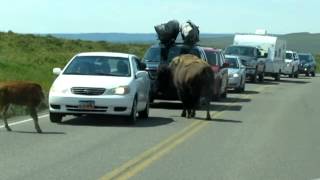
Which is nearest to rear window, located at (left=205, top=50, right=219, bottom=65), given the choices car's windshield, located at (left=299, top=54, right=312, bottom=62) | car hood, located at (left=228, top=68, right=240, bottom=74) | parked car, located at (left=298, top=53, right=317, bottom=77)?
car hood, located at (left=228, top=68, right=240, bottom=74)

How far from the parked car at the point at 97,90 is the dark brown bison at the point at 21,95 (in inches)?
48.2

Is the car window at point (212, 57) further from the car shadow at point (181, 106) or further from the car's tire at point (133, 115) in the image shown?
the car's tire at point (133, 115)

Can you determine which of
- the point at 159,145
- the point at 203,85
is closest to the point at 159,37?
the point at 203,85

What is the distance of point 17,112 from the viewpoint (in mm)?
19062

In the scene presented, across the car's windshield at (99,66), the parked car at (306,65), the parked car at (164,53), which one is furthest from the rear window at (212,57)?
the parked car at (306,65)

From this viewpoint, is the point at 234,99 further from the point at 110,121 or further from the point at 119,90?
the point at 119,90

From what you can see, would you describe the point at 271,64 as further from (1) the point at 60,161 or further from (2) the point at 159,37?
(1) the point at 60,161

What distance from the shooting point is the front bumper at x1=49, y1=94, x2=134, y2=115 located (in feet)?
52.5

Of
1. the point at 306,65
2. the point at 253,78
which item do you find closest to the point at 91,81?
the point at 253,78

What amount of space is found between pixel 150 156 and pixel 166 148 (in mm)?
1039

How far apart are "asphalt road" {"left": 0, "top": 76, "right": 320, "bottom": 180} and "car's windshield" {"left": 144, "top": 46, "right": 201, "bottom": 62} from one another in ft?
11.3

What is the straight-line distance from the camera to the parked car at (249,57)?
40031mm

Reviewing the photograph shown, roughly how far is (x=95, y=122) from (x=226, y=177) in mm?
7448

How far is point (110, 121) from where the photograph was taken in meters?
17.5
